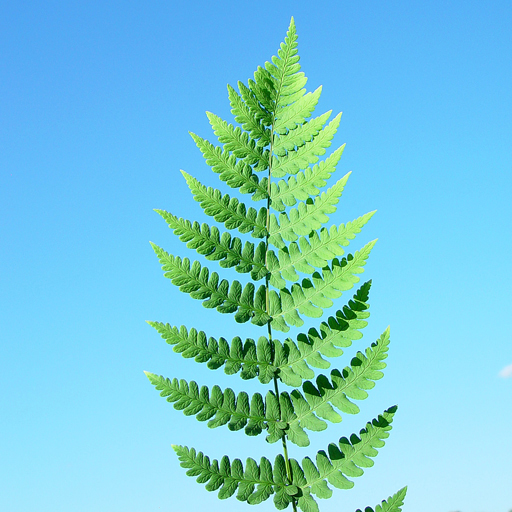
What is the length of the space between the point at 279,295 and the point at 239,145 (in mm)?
1093

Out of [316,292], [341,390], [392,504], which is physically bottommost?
[392,504]

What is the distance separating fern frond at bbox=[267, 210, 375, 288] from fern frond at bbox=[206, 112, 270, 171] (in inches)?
25.8

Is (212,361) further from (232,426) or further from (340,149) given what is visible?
(340,149)

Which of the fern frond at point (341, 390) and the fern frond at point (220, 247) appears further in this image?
the fern frond at point (220, 247)

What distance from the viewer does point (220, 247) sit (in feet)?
11.5

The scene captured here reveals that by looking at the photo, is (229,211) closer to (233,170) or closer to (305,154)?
(233,170)

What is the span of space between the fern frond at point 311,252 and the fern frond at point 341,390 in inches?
23.4

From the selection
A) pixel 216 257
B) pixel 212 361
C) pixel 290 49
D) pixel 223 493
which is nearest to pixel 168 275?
pixel 216 257

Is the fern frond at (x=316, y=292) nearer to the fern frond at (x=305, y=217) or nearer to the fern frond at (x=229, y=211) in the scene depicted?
the fern frond at (x=305, y=217)

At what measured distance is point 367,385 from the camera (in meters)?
3.16

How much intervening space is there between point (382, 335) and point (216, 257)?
1132 mm

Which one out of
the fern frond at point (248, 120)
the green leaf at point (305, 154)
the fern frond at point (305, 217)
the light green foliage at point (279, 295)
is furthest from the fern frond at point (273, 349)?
the fern frond at point (248, 120)

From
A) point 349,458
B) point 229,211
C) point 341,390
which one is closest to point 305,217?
point 229,211

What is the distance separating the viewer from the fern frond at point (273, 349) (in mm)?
3217
